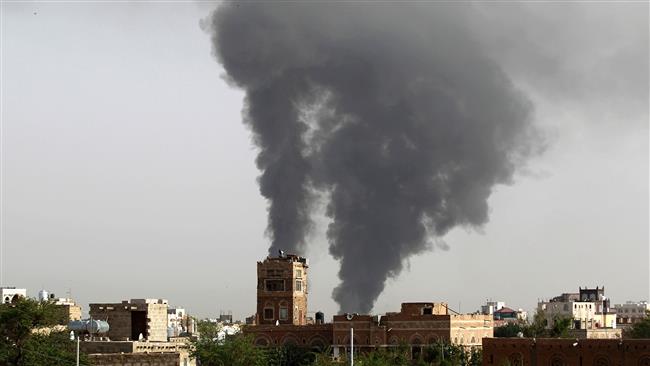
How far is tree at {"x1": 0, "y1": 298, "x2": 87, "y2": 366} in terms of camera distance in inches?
3772

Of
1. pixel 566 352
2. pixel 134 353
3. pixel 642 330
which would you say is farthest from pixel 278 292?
pixel 134 353

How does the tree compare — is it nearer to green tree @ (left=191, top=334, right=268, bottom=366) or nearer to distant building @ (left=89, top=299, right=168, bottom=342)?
green tree @ (left=191, top=334, right=268, bottom=366)

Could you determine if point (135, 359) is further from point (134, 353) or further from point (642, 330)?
point (642, 330)

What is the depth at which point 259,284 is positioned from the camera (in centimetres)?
18762

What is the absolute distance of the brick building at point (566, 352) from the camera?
124125 millimetres

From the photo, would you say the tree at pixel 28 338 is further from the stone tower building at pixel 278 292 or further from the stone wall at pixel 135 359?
the stone tower building at pixel 278 292

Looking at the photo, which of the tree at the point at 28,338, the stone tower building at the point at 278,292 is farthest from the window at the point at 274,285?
the tree at the point at 28,338

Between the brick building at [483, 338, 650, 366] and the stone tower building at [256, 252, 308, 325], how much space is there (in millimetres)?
59423

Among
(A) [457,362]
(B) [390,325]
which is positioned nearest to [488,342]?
(A) [457,362]

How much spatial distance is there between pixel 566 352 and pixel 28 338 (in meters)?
52.0

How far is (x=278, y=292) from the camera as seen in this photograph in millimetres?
186875

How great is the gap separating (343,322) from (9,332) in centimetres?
7888

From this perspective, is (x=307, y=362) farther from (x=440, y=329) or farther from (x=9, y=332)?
(x=9, y=332)

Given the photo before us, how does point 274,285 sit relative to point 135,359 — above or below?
above
